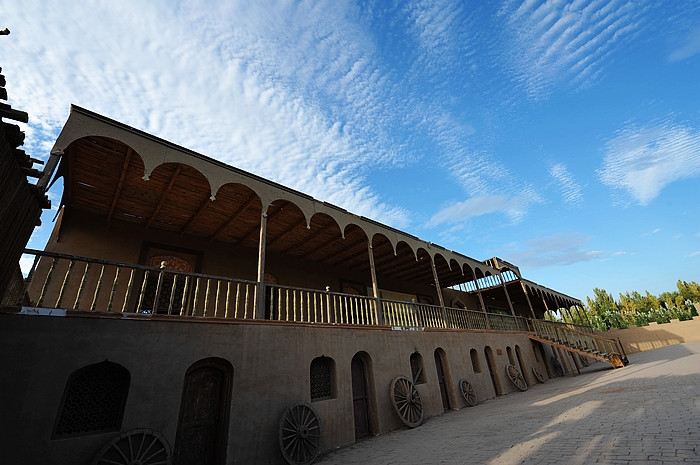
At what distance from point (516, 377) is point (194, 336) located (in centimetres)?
1400

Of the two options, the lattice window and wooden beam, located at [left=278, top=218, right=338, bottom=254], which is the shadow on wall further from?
the lattice window

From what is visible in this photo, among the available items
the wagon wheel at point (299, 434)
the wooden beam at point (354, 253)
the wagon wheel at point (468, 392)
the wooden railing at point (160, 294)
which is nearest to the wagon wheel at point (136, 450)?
the wooden railing at point (160, 294)

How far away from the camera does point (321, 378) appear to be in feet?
24.2

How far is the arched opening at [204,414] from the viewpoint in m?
5.26

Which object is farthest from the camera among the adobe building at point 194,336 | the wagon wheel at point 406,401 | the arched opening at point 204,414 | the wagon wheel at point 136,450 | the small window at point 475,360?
the small window at point 475,360

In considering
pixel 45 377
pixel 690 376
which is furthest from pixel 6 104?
pixel 690 376

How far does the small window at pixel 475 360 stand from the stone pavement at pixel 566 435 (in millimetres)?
3590

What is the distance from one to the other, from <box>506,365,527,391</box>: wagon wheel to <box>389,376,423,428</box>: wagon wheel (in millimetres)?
7041

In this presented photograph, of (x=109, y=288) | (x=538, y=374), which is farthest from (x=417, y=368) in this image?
(x=538, y=374)

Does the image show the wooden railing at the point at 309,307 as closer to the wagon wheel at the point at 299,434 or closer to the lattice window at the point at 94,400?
the wagon wheel at the point at 299,434

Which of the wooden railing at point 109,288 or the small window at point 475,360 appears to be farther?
the small window at point 475,360

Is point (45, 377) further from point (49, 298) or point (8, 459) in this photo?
point (49, 298)

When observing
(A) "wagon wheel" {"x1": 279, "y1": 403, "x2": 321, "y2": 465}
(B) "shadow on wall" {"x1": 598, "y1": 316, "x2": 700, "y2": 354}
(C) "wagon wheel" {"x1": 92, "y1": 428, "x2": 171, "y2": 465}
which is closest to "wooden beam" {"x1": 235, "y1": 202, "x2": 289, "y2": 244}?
(A) "wagon wheel" {"x1": 279, "y1": 403, "x2": 321, "y2": 465}

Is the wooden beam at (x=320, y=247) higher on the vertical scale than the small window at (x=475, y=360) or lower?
higher
